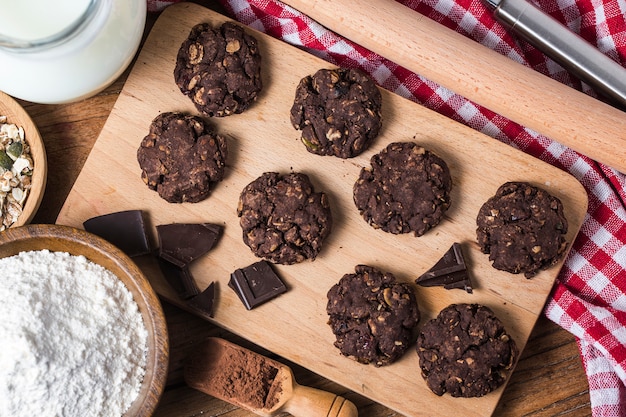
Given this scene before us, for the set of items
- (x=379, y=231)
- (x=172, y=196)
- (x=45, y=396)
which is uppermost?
(x=379, y=231)

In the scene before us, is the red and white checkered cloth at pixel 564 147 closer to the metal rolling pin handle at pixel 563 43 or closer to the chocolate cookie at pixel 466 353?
the metal rolling pin handle at pixel 563 43

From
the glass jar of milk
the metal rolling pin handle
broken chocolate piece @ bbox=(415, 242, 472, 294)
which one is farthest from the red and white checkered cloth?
the glass jar of milk

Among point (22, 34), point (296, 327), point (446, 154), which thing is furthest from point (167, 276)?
point (446, 154)

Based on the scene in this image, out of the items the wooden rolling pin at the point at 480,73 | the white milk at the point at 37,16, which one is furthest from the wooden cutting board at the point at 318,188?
the white milk at the point at 37,16

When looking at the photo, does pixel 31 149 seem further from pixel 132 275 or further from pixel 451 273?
pixel 451 273

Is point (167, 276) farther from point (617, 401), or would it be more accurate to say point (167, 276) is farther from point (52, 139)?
point (617, 401)

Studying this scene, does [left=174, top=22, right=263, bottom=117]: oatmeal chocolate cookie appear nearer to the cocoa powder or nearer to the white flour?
the white flour

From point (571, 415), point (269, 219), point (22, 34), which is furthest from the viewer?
point (571, 415)

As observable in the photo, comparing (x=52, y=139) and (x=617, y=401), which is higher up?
(x=617, y=401)
